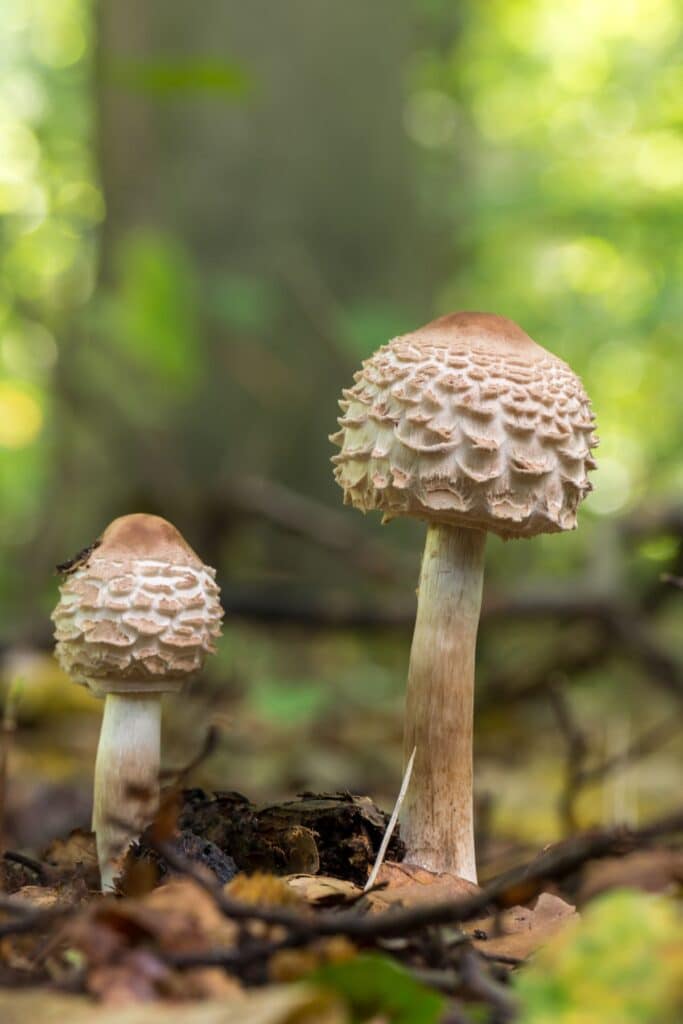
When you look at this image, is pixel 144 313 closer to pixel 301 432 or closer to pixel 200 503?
pixel 200 503

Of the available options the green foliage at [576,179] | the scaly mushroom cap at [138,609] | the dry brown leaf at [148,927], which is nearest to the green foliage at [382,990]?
the dry brown leaf at [148,927]

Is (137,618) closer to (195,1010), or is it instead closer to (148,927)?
(148,927)

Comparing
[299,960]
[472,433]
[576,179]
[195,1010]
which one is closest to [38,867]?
[299,960]

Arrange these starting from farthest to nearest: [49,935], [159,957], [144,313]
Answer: [144,313]
[49,935]
[159,957]

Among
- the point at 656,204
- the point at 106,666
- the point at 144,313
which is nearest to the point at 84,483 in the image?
the point at 144,313

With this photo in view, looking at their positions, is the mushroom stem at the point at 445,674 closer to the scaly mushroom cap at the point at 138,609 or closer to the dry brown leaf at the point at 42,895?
the scaly mushroom cap at the point at 138,609

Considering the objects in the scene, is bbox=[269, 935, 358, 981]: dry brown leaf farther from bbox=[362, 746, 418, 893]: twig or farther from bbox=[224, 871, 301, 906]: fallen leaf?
bbox=[362, 746, 418, 893]: twig
